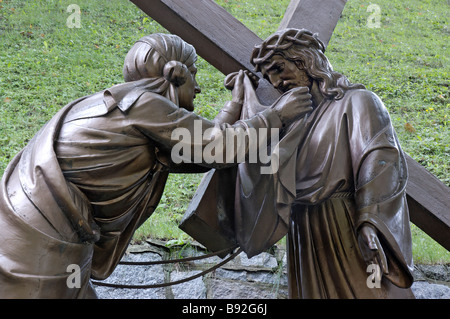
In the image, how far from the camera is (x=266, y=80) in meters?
3.56

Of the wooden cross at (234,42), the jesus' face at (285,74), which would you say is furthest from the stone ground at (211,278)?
the jesus' face at (285,74)

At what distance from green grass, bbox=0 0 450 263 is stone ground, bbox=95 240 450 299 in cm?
20

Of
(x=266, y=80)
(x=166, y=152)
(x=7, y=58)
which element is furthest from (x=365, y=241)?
(x=7, y=58)

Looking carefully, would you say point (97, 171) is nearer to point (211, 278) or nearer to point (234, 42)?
point (234, 42)

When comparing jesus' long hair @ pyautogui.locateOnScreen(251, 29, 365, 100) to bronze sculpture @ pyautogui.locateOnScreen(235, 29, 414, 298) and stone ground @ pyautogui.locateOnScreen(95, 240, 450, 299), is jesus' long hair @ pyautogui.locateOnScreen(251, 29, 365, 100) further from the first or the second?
stone ground @ pyautogui.locateOnScreen(95, 240, 450, 299)

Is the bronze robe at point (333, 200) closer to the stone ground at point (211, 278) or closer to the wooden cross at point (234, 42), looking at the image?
the wooden cross at point (234, 42)

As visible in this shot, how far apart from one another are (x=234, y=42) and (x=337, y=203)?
1350mm

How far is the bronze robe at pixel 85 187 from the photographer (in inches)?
98.7

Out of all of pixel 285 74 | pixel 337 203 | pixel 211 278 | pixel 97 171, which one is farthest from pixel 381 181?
pixel 211 278

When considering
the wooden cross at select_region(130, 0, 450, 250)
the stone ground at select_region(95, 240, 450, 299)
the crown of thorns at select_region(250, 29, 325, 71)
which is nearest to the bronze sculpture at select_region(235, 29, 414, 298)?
the crown of thorns at select_region(250, 29, 325, 71)

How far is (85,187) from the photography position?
8.84 ft

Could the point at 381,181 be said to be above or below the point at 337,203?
above

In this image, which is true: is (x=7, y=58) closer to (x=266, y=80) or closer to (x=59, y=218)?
(x=266, y=80)

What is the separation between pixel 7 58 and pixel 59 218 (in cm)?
466
